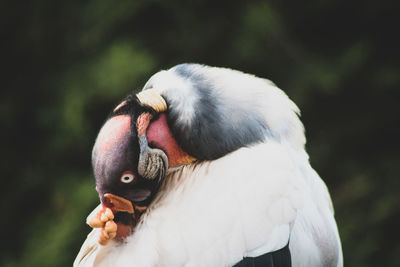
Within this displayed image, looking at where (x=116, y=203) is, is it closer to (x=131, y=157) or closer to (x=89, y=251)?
(x=131, y=157)

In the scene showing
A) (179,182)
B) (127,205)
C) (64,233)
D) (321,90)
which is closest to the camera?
(127,205)

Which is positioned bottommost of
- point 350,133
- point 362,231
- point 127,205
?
point 127,205

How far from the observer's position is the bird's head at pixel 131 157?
114 cm

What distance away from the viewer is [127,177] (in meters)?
1.17

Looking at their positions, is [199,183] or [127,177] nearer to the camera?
[127,177]

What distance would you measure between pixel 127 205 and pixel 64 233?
1593mm

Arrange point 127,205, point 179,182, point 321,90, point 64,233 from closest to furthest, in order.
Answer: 1. point 127,205
2. point 179,182
3. point 64,233
4. point 321,90

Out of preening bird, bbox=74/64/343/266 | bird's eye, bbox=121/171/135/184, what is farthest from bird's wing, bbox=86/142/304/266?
bird's eye, bbox=121/171/135/184

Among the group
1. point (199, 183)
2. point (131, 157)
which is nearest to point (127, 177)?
point (131, 157)

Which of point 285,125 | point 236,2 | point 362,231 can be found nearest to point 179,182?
point 285,125

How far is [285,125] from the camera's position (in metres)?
1.44

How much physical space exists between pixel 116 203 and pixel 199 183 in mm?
216

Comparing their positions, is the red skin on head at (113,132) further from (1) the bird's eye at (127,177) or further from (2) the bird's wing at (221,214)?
(2) the bird's wing at (221,214)

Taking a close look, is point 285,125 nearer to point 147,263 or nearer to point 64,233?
point 147,263
